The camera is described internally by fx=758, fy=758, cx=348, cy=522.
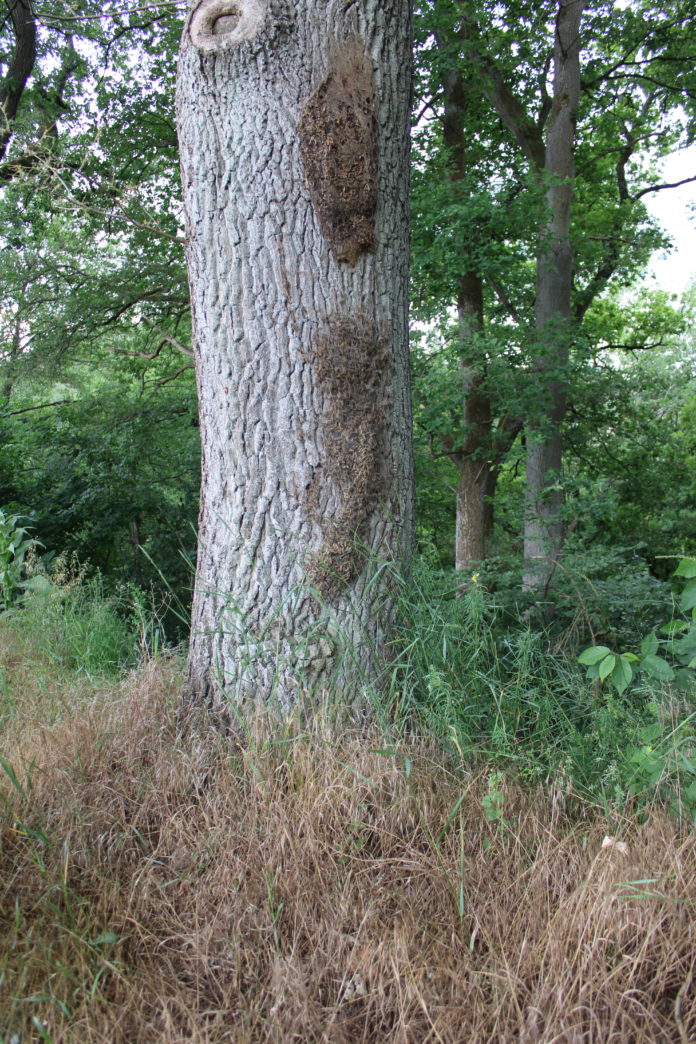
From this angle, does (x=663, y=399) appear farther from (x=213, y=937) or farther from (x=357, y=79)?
(x=213, y=937)

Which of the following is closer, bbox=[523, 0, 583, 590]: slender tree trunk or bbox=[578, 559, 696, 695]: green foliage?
bbox=[578, 559, 696, 695]: green foliage

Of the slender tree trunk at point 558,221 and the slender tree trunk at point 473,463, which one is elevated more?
the slender tree trunk at point 558,221

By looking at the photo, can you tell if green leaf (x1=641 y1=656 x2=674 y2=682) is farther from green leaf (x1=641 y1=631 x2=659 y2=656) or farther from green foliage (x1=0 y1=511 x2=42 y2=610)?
green foliage (x1=0 y1=511 x2=42 y2=610)

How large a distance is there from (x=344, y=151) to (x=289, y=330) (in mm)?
733

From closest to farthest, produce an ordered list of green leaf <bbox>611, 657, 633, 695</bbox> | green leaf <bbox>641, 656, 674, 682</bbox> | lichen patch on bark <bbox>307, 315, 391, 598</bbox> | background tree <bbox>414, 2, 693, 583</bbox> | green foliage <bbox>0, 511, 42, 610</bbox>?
green leaf <bbox>611, 657, 633, 695</bbox> → green leaf <bbox>641, 656, 674, 682</bbox> → lichen patch on bark <bbox>307, 315, 391, 598</bbox> → green foliage <bbox>0, 511, 42, 610</bbox> → background tree <bbox>414, 2, 693, 583</bbox>

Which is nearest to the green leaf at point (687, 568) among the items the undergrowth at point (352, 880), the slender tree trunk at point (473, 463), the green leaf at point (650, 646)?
the green leaf at point (650, 646)

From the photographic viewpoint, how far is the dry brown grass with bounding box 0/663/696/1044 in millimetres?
1779

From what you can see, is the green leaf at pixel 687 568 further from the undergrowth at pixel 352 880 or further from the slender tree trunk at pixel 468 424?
the slender tree trunk at pixel 468 424

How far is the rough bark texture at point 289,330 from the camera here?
9.53ft

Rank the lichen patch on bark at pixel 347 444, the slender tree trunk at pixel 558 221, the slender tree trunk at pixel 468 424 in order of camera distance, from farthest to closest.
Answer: the slender tree trunk at pixel 468 424 → the slender tree trunk at pixel 558 221 → the lichen patch on bark at pixel 347 444

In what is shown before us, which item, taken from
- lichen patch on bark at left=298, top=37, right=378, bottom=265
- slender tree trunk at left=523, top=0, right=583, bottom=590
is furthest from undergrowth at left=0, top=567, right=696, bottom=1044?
slender tree trunk at left=523, top=0, right=583, bottom=590

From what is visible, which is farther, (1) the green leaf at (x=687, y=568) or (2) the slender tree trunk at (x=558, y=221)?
(2) the slender tree trunk at (x=558, y=221)

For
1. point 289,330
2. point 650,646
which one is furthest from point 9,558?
point 650,646

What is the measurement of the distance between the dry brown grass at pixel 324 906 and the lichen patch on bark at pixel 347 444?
68 centimetres
